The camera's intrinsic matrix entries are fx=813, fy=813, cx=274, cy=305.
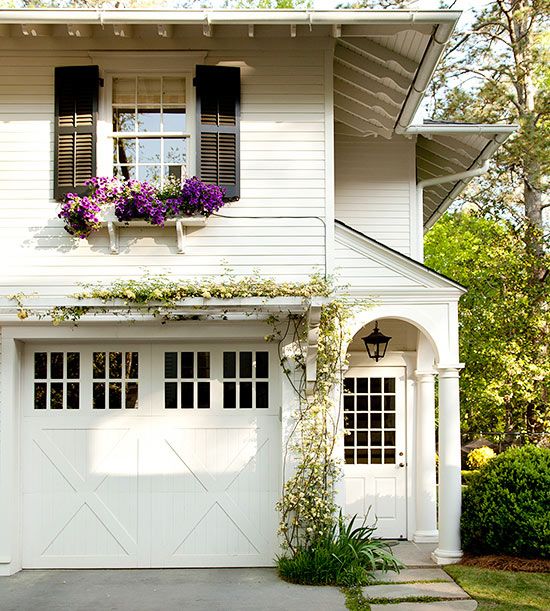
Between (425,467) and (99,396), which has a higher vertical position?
(99,396)

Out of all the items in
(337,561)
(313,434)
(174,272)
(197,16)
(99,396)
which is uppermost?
(197,16)

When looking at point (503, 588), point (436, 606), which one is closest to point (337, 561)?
point (436, 606)

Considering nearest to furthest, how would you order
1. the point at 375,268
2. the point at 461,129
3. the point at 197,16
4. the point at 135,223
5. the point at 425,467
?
the point at 197,16 < the point at 135,223 < the point at 375,268 < the point at 461,129 < the point at 425,467

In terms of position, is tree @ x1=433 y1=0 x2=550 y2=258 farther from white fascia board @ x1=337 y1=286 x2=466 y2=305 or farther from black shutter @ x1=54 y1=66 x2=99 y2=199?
black shutter @ x1=54 y1=66 x2=99 y2=199

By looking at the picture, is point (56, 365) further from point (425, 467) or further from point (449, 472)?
point (425, 467)

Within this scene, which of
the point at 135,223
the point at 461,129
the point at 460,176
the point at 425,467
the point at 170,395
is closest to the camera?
the point at 135,223

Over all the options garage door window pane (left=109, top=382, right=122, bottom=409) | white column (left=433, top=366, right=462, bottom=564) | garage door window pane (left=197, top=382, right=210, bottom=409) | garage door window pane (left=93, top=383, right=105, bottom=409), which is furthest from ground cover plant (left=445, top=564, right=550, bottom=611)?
garage door window pane (left=93, top=383, right=105, bottom=409)

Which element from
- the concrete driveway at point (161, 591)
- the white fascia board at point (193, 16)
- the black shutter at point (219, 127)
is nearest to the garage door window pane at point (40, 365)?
the concrete driveway at point (161, 591)

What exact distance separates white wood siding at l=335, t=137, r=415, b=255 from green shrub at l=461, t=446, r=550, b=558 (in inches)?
133

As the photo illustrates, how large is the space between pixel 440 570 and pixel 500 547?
2.20 ft

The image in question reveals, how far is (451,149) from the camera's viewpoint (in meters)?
11.2

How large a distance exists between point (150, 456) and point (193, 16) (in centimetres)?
459

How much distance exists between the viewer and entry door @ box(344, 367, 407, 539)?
1042 centimetres

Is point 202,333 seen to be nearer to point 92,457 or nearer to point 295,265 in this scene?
point 295,265
